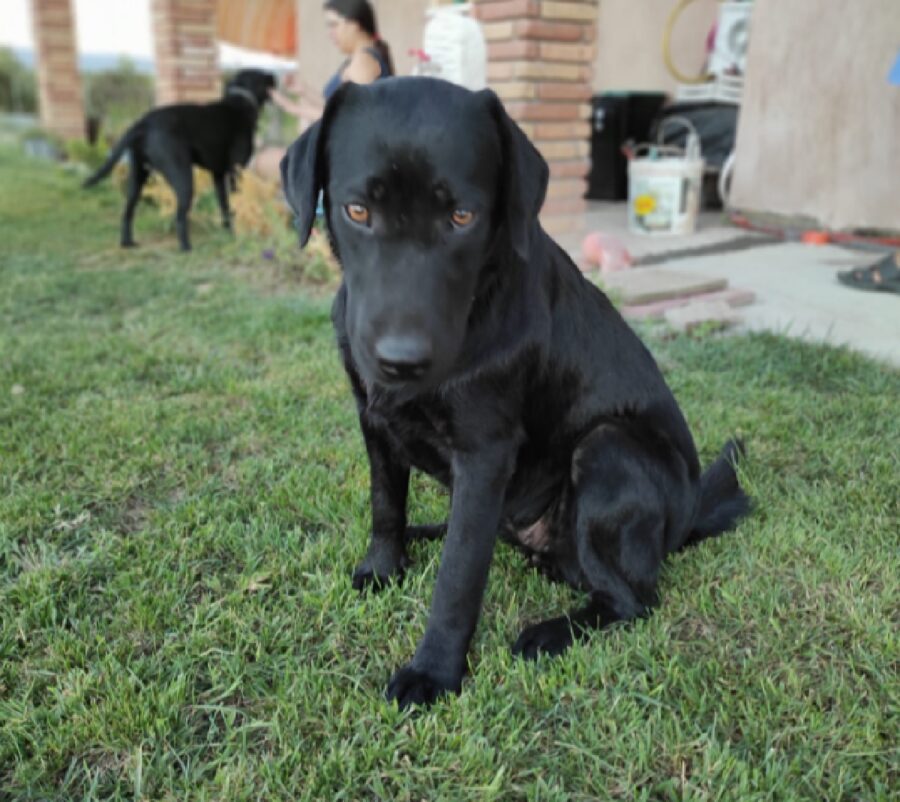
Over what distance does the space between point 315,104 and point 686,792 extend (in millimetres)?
6294

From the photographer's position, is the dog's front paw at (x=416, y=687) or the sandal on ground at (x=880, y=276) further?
the sandal on ground at (x=880, y=276)

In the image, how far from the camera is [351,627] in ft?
7.02

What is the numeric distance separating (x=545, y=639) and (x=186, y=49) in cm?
1020

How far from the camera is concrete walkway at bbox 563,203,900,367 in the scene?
14.9 feet

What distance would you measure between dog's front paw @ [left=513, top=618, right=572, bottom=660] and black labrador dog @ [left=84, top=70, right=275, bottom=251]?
20.6 ft

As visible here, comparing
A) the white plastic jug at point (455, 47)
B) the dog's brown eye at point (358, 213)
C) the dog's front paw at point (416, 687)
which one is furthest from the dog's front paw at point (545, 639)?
the white plastic jug at point (455, 47)

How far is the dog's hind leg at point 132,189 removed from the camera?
7614 mm

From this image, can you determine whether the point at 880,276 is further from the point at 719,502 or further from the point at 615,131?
the point at 615,131

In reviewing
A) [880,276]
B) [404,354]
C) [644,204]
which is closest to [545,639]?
[404,354]

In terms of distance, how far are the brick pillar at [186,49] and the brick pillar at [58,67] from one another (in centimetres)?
728

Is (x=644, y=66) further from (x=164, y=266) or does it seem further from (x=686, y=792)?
(x=686, y=792)

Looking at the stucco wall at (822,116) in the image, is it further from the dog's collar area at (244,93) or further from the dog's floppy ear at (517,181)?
the dog's floppy ear at (517,181)

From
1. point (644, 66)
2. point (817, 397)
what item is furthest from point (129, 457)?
point (644, 66)

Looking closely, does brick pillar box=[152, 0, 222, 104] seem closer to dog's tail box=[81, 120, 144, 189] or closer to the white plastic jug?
dog's tail box=[81, 120, 144, 189]
